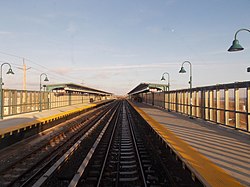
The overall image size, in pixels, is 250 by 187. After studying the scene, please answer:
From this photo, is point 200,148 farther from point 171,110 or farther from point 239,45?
point 171,110

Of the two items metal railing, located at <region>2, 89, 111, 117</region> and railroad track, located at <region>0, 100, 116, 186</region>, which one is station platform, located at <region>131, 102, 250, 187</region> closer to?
railroad track, located at <region>0, 100, 116, 186</region>

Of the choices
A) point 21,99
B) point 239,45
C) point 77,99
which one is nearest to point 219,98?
point 239,45

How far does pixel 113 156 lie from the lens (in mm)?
10305

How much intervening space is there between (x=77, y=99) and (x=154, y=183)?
45565 millimetres

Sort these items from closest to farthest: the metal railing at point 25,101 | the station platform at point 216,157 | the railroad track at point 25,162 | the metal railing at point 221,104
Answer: the station platform at point 216,157 → the railroad track at point 25,162 → the metal railing at point 221,104 → the metal railing at point 25,101

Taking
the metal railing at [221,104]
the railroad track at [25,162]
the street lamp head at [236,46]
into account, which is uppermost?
the street lamp head at [236,46]

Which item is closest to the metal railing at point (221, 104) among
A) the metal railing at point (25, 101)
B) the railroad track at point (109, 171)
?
the railroad track at point (109, 171)

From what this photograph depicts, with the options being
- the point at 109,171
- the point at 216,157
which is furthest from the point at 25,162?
the point at 216,157

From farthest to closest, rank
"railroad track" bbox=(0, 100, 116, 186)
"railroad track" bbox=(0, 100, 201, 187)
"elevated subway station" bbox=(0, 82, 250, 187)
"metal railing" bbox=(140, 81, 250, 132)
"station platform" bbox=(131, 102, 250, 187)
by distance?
"metal railing" bbox=(140, 81, 250, 132)
"railroad track" bbox=(0, 100, 116, 186)
"railroad track" bbox=(0, 100, 201, 187)
"elevated subway station" bbox=(0, 82, 250, 187)
"station platform" bbox=(131, 102, 250, 187)

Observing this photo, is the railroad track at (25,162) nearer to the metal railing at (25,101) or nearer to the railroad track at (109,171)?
the railroad track at (109,171)

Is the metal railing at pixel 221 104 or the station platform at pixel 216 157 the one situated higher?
the metal railing at pixel 221 104

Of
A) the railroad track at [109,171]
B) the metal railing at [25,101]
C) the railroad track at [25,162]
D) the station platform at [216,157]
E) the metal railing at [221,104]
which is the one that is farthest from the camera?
the metal railing at [25,101]

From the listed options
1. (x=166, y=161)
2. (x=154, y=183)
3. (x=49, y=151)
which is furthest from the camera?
(x=49, y=151)

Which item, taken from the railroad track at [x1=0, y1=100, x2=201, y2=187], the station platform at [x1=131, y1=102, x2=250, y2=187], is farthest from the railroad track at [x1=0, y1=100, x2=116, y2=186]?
the station platform at [x1=131, y1=102, x2=250, y2=187]
